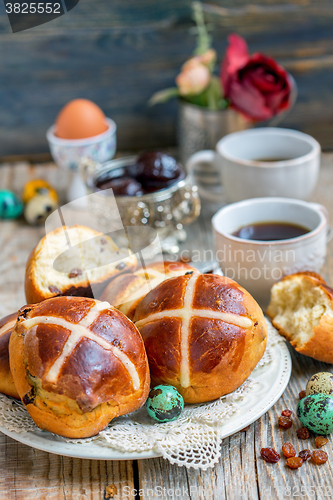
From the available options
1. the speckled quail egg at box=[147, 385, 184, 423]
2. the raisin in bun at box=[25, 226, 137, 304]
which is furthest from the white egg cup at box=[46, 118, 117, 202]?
the speckled quail egg at box=[147, 385, 184, 423]

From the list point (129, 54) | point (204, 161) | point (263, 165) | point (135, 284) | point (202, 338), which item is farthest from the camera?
point (129, 54)

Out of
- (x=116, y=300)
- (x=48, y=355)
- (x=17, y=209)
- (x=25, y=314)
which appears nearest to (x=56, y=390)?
(x=48, y=355)

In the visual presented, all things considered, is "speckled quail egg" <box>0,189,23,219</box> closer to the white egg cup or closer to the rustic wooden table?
the white egg cup

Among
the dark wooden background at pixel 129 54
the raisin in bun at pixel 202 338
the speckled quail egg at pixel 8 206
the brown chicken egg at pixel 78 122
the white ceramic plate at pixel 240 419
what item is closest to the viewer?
the white ceramic plate at pixel 240 419

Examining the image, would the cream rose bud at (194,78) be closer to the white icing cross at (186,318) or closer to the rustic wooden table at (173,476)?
the white icing cross at (186,318)

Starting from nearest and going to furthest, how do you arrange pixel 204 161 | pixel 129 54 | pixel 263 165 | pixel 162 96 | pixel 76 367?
pixel 76 367 → pixel 263 165 → pixel 204 161 → pixel 162 96 → pixel 129 54

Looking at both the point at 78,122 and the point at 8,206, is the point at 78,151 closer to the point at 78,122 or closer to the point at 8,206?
the point at 78,122

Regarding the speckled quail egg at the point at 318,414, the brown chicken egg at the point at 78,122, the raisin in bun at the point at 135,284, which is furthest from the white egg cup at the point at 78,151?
the speckled quail egg at the point at 318,414

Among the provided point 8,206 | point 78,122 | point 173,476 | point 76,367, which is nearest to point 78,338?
point 76,367

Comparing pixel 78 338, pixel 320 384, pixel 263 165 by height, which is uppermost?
pixel 78 338
